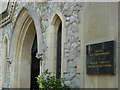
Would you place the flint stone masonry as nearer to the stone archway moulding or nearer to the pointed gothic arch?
the pointed gothic arch

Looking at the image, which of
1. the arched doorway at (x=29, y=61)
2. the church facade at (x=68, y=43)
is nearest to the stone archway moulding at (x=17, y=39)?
the church facade at (x=68, y=43)

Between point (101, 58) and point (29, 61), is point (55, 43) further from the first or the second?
point (29, 61)

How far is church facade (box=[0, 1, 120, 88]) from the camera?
18.0ft

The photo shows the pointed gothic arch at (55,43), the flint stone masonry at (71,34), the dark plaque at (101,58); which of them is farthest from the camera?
the pointed gothic arch at (55,43)

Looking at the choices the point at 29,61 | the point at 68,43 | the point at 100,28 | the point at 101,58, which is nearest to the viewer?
the point at 101,58

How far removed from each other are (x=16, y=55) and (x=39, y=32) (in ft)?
9.71

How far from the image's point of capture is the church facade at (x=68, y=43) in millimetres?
5488

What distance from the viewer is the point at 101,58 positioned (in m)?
5.55

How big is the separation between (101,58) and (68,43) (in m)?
1.68

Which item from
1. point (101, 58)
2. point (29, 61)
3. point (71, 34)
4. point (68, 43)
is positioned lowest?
point (29, 61)

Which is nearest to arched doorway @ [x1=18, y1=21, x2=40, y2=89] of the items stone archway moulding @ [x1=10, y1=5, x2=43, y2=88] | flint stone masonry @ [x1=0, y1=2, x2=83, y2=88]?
stone archway moulding @ [x1=10, y1=5, x2=43, y2=88]

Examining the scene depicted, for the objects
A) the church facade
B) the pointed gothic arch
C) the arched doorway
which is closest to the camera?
the church facade

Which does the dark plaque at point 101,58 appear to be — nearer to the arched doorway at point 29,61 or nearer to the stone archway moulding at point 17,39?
the stone archway moulding at point 17,39

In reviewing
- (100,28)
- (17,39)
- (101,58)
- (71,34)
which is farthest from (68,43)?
(17,39)
